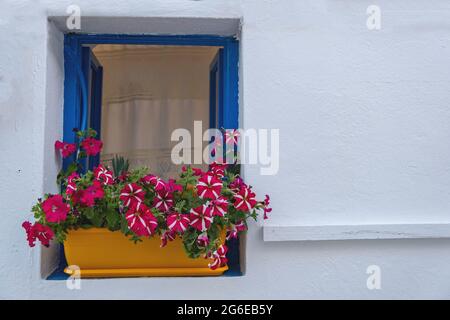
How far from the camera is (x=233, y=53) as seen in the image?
2584 millimetres

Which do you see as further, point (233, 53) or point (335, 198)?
point (233, 53)

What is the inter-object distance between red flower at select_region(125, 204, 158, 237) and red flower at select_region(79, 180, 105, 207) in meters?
0.14

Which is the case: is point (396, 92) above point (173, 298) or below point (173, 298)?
above

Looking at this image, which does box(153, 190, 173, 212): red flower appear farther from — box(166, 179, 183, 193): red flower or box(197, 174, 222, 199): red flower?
box(197, 174, 222, 199): red flower

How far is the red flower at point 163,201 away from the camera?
2.12 metres

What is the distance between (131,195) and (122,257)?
1.08 ft

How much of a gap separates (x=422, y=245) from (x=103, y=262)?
1450 mm

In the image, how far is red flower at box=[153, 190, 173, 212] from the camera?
2123 millimetres

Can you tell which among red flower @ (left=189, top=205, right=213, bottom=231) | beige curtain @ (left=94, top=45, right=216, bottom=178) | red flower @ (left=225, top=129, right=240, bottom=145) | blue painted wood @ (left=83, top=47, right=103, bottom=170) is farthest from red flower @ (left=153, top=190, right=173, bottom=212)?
beige curtain @ (left=94, top=45, right=216, bottom=178)

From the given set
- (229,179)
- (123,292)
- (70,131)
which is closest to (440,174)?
(229,179)

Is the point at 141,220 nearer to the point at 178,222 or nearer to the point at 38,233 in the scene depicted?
the point at 178,222

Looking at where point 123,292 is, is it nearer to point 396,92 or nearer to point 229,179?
point 229,179

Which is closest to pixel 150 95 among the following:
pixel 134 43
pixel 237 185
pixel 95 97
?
pixel 95 97

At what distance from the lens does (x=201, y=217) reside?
206cm
